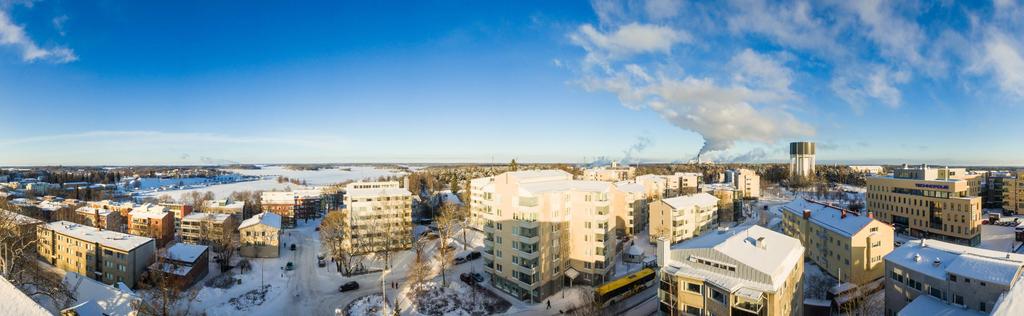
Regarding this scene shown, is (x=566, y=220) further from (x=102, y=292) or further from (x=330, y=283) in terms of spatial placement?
(x=102, y=292)

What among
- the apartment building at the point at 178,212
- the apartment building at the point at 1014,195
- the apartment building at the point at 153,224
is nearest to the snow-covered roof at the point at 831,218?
the apartment building at the point at 1014,195

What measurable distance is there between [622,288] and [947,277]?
1769 centimetres

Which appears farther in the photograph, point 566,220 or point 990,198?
point 990,198

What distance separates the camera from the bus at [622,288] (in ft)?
101

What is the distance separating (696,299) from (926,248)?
16.3m

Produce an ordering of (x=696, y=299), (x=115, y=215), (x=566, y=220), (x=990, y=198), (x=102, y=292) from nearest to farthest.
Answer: (x=696, y=299) → (x=102, y=292) → (x=566, y=220) → (x=115, y=215) → (x=990, y=198)

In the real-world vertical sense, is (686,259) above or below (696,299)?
above

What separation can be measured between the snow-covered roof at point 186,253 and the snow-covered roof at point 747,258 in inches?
1613

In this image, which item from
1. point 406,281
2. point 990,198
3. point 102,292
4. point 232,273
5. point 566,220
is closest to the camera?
point 102,292

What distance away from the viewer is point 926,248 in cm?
2609

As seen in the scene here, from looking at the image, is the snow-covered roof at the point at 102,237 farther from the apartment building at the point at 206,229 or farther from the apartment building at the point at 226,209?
the apartment building at the point at 226,209

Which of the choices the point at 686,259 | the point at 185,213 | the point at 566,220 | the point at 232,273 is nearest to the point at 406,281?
the point at 566,220

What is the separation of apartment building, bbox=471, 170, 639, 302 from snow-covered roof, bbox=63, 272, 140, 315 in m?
22.3

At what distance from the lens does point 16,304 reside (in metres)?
8.38
